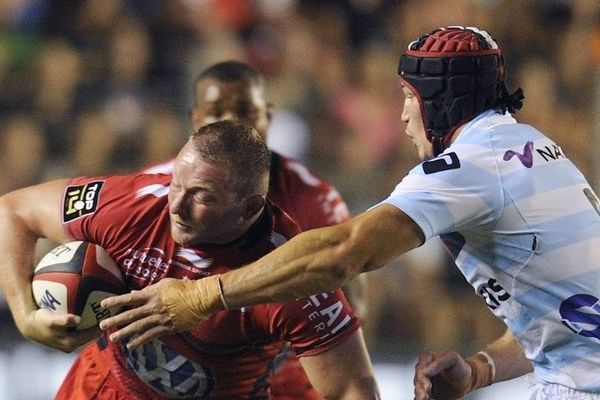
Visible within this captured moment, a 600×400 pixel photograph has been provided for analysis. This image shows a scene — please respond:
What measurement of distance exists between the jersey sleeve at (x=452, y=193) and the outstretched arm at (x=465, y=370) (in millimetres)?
496

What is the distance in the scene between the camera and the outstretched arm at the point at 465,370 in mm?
3580

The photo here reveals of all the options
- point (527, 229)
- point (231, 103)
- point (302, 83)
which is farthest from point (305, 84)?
point (527, 229)

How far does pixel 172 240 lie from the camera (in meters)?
3.79

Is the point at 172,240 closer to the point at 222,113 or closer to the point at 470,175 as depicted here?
the point at 470,175

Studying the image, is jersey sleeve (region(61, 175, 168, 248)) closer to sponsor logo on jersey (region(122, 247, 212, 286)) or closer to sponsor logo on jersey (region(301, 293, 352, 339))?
sponsor logo on jersey (region(122, 247, 212, 286))

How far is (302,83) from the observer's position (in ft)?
27.1

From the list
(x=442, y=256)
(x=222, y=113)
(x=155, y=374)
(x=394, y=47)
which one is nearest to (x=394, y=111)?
(x=394, y=47)

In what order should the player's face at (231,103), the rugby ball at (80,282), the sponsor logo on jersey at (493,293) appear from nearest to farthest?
the sponsor logo on jersey at (493,293)
the rugby ball at (80,282)
the player's face at (231,103)

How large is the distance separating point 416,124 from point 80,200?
1095 millimetres

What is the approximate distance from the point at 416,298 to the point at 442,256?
0.30m

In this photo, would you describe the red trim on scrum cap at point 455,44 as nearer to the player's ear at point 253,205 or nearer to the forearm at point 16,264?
the player's ear at point 253,205

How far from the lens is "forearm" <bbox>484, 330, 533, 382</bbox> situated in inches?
154

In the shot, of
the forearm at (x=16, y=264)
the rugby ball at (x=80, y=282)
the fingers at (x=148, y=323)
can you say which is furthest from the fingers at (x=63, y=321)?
the fingers at (x=148, y=323)

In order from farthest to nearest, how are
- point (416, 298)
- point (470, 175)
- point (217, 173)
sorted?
point (416, 298)
point (217, 173)
point (470, 175)
